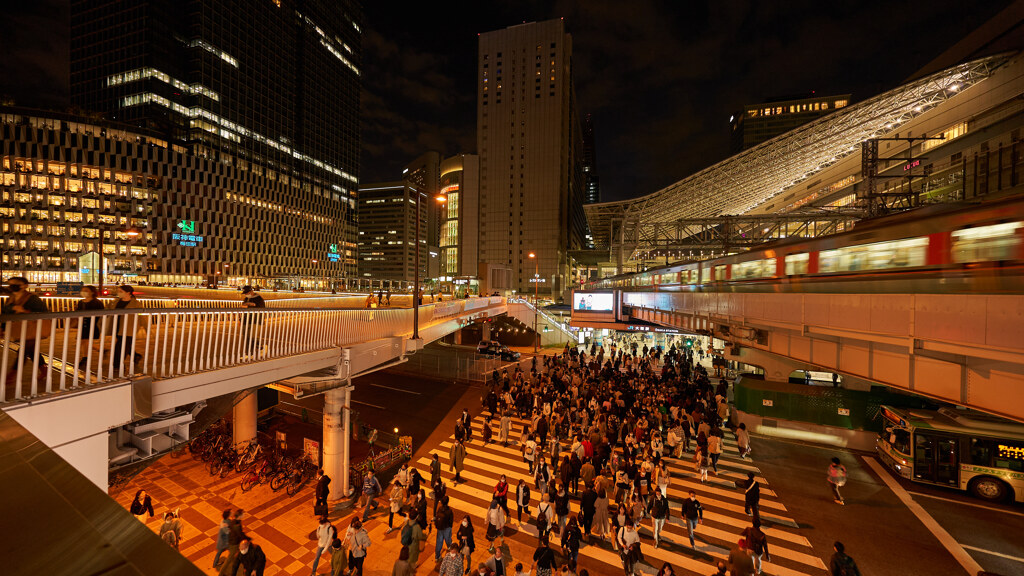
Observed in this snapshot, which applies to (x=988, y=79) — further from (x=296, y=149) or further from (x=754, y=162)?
(x=296, y=149)

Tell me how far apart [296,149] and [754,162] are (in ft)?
328

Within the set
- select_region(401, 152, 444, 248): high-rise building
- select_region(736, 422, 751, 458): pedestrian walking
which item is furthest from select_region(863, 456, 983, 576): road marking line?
select_region(401, 152, 444, 248): high-rise building

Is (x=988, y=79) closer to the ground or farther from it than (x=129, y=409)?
farther from it

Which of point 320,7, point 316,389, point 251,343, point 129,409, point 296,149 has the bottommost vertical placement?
point 316,389

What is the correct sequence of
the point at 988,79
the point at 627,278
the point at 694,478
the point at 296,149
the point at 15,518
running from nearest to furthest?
the point at 15,518, the point at 694,478, the point at 988,79, the point at 627,278, the point at 296,149

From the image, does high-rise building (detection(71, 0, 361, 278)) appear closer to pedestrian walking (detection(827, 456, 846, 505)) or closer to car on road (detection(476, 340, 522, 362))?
car on road (detection(476, 340, 522, 362))

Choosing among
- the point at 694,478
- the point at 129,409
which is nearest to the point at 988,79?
the point at 694,478

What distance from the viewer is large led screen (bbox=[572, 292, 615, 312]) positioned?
3338cm

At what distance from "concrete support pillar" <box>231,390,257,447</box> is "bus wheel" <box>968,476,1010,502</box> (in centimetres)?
2501

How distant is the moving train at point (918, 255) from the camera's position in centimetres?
612

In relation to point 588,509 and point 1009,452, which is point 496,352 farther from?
point 1009,452

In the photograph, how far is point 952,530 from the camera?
10664mm

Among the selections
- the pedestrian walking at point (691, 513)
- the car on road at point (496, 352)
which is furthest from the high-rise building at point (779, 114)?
the pedestrian walking at point (691, 513)

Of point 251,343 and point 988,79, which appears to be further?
point 988,79
